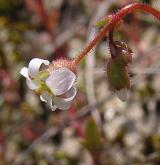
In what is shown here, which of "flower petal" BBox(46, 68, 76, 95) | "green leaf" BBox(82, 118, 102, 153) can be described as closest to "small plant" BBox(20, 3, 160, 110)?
"flower petal" BBox(46, 68, 76, 95)

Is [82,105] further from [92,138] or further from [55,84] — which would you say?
[55,84]

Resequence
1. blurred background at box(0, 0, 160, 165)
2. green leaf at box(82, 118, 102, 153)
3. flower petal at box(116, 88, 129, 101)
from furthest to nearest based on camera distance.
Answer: blurred background at box(0, 0, 160, 165) < green leaf at box(82, 118, 102, 153) < flower petal at box(116, 88, 129, 101)

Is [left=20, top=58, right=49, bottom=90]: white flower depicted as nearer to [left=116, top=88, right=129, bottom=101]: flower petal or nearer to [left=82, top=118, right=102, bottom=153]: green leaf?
[left=116, top=88, right=129, bottom=101]: flower petal

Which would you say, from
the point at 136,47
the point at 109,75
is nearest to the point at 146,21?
the point at 136,47

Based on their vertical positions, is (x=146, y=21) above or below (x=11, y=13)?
below

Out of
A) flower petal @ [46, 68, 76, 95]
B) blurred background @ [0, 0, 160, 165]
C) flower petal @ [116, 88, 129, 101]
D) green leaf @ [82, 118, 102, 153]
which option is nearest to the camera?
flower petal @ [46, 68, 76, 95]

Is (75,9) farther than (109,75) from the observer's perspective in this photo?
Yes

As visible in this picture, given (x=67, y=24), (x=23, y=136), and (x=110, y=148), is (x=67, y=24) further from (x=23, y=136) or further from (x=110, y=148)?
(x=110, y=148)

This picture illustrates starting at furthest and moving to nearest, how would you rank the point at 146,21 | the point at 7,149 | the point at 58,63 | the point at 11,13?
the point at 11,13, the point at 146,21, the point at 7,149, the point at 58,63
